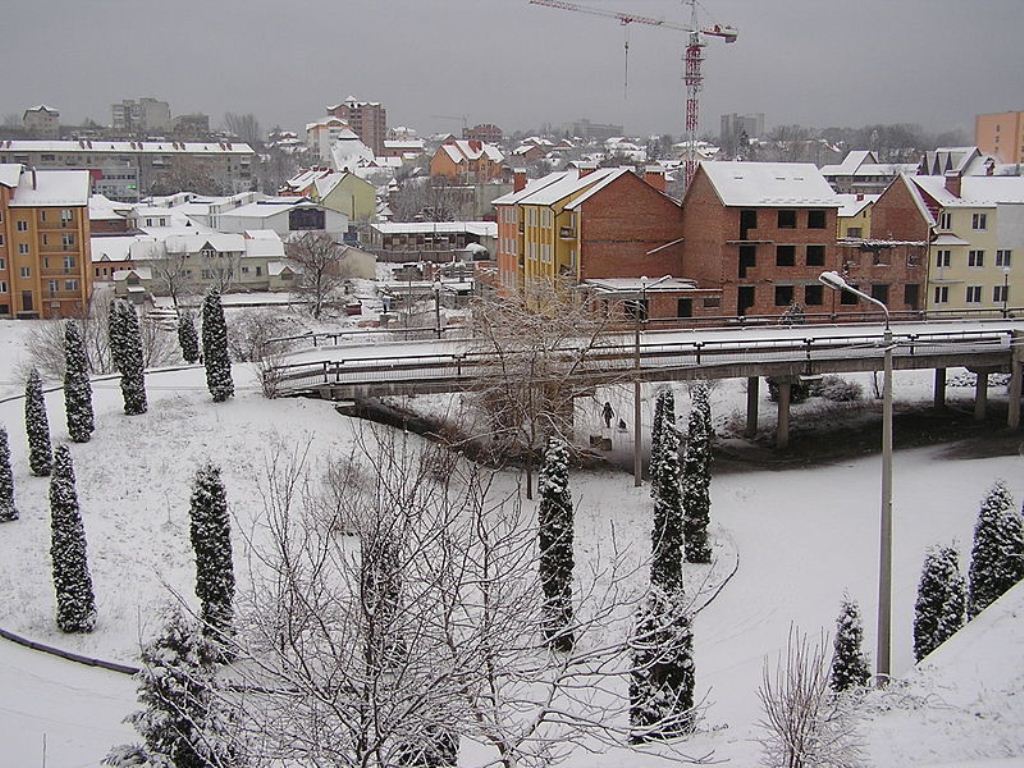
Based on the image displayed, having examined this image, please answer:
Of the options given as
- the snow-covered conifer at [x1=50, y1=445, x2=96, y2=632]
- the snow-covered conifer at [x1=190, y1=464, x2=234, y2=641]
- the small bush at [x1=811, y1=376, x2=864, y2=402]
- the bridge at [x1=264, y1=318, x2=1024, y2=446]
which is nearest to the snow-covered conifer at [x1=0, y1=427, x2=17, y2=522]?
the snow-covered conifer at [x1=50, y1=445, x2=96, y2=632]

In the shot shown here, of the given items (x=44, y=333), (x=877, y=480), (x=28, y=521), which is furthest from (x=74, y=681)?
(x=44, y=333)

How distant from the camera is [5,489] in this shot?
22859mm

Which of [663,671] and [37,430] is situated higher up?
[37,430]

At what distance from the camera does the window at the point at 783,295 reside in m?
44.0

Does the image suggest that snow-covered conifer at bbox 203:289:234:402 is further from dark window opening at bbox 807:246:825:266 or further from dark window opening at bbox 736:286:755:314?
dark window opening at bbox 807:246:825:266

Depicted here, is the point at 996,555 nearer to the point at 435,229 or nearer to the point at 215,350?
the point at 215,350

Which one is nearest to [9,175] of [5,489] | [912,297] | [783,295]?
[5,489]

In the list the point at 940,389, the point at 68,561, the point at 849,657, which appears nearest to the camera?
the point at 849,657

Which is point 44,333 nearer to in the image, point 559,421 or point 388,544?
point 559,421

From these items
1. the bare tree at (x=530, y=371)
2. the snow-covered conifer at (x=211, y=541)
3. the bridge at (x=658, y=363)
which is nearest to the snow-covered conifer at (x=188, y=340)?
the bridge at (x=658, y=363)

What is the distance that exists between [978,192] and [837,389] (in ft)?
55.6

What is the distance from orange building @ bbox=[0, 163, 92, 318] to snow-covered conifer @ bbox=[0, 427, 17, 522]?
141ft

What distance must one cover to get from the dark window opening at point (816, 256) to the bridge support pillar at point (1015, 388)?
37.3 feet

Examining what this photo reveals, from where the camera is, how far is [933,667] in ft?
47.3
